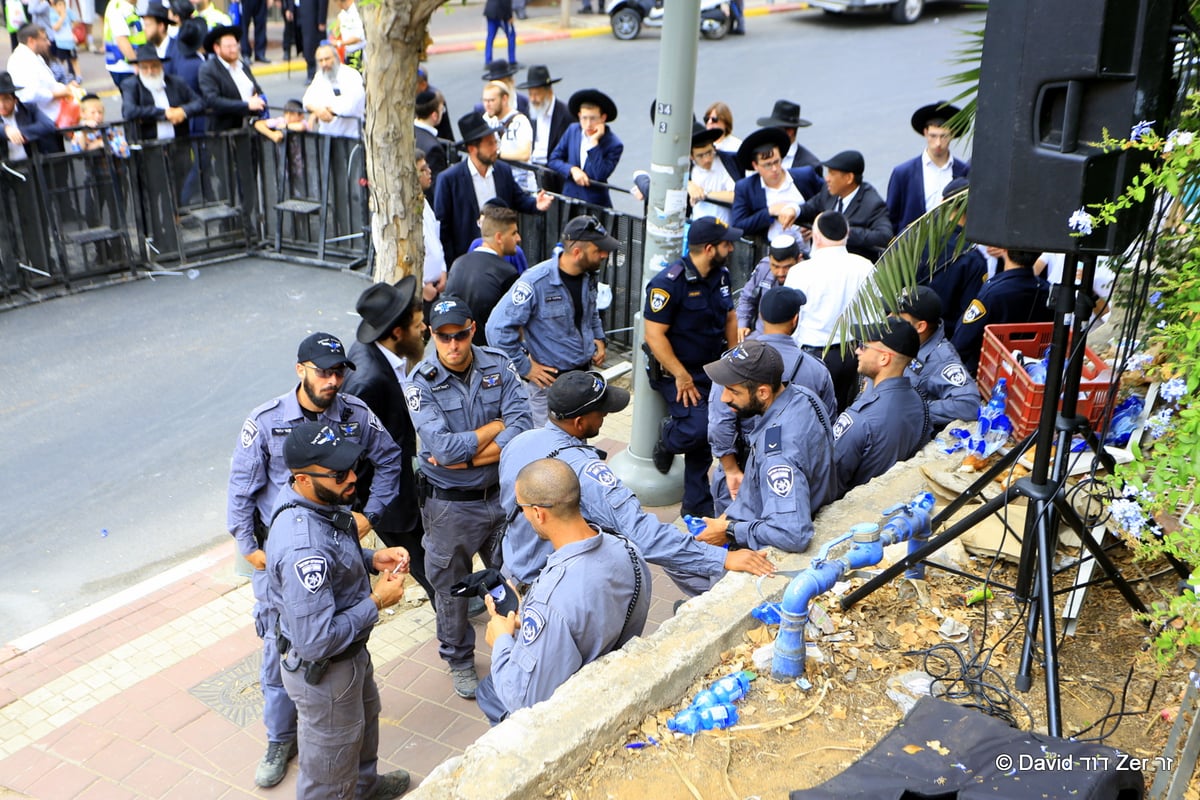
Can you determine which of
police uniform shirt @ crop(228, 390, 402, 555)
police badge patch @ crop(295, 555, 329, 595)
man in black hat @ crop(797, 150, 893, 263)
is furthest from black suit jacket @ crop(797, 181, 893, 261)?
police badge patch @ crop(295, 555, 329, 595)

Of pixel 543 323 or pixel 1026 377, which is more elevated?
pixel 1026 377

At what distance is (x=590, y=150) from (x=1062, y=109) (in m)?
7.38

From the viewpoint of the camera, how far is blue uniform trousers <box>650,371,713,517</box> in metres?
7.17

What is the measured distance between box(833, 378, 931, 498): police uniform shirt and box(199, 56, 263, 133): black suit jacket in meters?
8.85

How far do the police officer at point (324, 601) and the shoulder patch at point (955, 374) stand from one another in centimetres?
319

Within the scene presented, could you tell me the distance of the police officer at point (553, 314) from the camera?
280 inches

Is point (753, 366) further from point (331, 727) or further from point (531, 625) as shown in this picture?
point (331, 727)

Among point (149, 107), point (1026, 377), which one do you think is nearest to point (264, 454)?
point (1026, 377)

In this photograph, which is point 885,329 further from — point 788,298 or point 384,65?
point 384,65

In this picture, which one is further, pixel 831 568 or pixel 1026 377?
pixel 1026 377

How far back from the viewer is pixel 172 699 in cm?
571

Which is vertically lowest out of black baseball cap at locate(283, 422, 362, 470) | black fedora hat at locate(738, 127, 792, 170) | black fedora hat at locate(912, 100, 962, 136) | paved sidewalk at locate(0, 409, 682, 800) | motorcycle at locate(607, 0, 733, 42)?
paved sidewalk at locate(0, 409, 682, 800)

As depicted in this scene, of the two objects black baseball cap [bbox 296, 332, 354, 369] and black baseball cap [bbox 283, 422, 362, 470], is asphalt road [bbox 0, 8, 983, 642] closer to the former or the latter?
black baseball cap [bbox 296, 332, 354, 369]

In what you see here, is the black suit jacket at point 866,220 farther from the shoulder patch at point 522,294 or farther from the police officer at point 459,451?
the police officer at point 459,451
